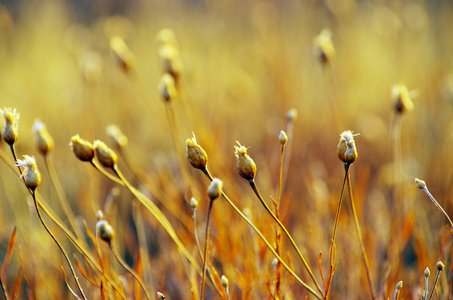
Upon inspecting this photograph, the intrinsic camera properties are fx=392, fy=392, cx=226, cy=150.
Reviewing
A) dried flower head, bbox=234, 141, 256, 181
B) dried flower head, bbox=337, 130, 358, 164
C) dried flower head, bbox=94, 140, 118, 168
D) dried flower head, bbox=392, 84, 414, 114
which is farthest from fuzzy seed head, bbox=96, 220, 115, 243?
dried flower head, bbox=392, 84, 414, 114

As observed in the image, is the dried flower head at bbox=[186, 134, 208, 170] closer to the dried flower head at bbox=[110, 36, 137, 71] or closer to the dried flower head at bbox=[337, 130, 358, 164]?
the dried flower head at bbox=[337, 130, 358, 164]

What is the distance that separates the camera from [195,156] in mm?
547

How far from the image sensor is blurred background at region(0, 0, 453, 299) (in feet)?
2.95

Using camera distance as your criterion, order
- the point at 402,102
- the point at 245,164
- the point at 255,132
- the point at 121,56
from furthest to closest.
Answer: the point at 255,132 → the point at 121,56 → the point at 402,102 → the point at 245,164

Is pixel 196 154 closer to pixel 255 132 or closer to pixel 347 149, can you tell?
pixel 347 149

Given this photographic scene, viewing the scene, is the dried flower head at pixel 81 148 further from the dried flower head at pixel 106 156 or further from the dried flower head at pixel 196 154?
the dried flower head at pixel 196 154

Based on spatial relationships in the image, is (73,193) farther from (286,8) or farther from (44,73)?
(286,8)

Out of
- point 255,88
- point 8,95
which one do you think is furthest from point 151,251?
point 8,95

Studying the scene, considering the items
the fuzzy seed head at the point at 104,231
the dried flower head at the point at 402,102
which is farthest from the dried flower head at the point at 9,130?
the dried flower head at the point at 402,102

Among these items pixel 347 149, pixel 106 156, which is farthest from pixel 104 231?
pixel 347 149

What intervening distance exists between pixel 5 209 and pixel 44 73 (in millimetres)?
1078

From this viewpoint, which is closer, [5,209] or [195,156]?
[195,156]

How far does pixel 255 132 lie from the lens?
1611mm

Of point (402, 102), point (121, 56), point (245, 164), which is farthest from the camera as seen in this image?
point (121, 56)
